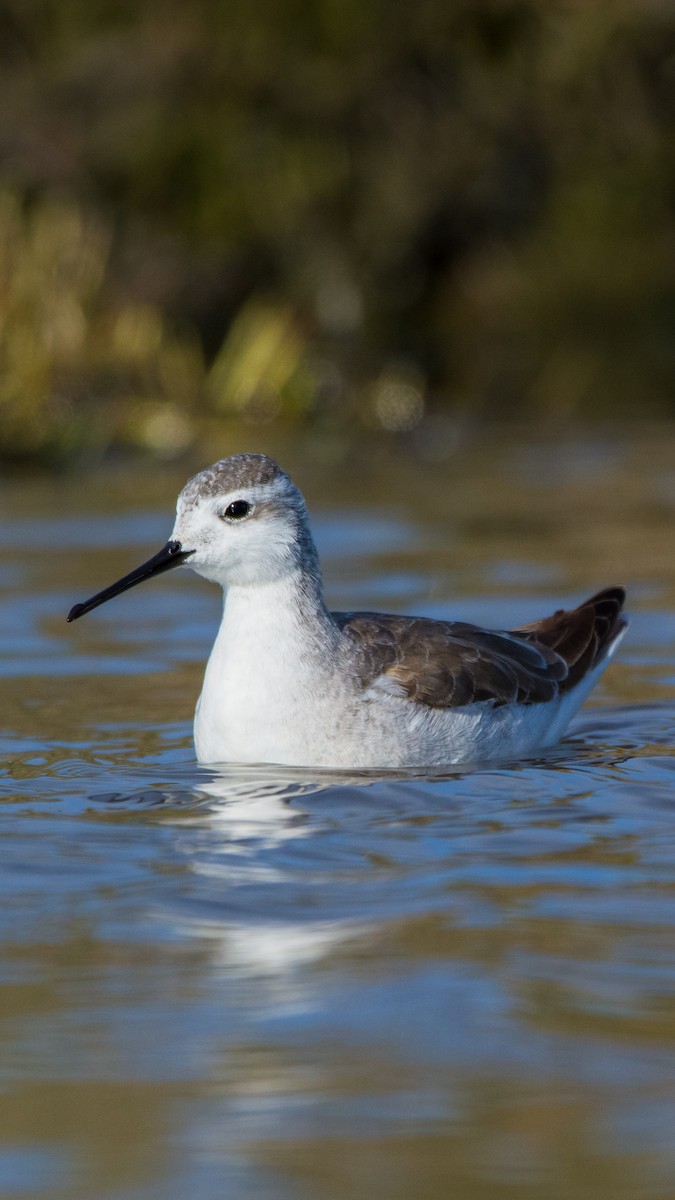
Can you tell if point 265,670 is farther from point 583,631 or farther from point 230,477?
point 583,631

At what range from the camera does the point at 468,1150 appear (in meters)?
3.99

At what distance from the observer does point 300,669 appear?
23.7 feet

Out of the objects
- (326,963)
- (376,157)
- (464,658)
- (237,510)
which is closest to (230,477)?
(237,510)

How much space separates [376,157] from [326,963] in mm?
31737

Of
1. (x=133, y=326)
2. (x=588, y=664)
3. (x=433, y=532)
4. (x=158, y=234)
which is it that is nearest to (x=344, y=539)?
(x=433, y=532)

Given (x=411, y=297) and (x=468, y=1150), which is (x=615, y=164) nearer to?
(x=411, y=297)

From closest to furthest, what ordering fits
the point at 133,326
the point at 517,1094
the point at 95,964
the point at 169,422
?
the point at 517,1094 → the point at 95,964 → the point at 169,422 → the point at 133,326

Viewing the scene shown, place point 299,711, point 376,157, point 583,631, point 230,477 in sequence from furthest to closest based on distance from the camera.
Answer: point 376,157 → point 583,631 → point 230,477 → point 299,711

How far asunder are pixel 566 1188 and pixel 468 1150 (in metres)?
0.25

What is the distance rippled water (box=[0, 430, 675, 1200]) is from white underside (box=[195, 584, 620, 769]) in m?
0.12

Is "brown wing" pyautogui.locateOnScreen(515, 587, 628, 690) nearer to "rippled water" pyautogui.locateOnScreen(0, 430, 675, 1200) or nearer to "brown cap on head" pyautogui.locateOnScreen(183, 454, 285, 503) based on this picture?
"rippled water" pyautogui.locateOnScreen(0, 430, 675, 1200)

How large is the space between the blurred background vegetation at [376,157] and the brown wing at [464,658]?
21.1m

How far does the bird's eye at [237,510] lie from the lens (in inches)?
287

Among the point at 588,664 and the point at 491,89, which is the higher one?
the point at 491,89
